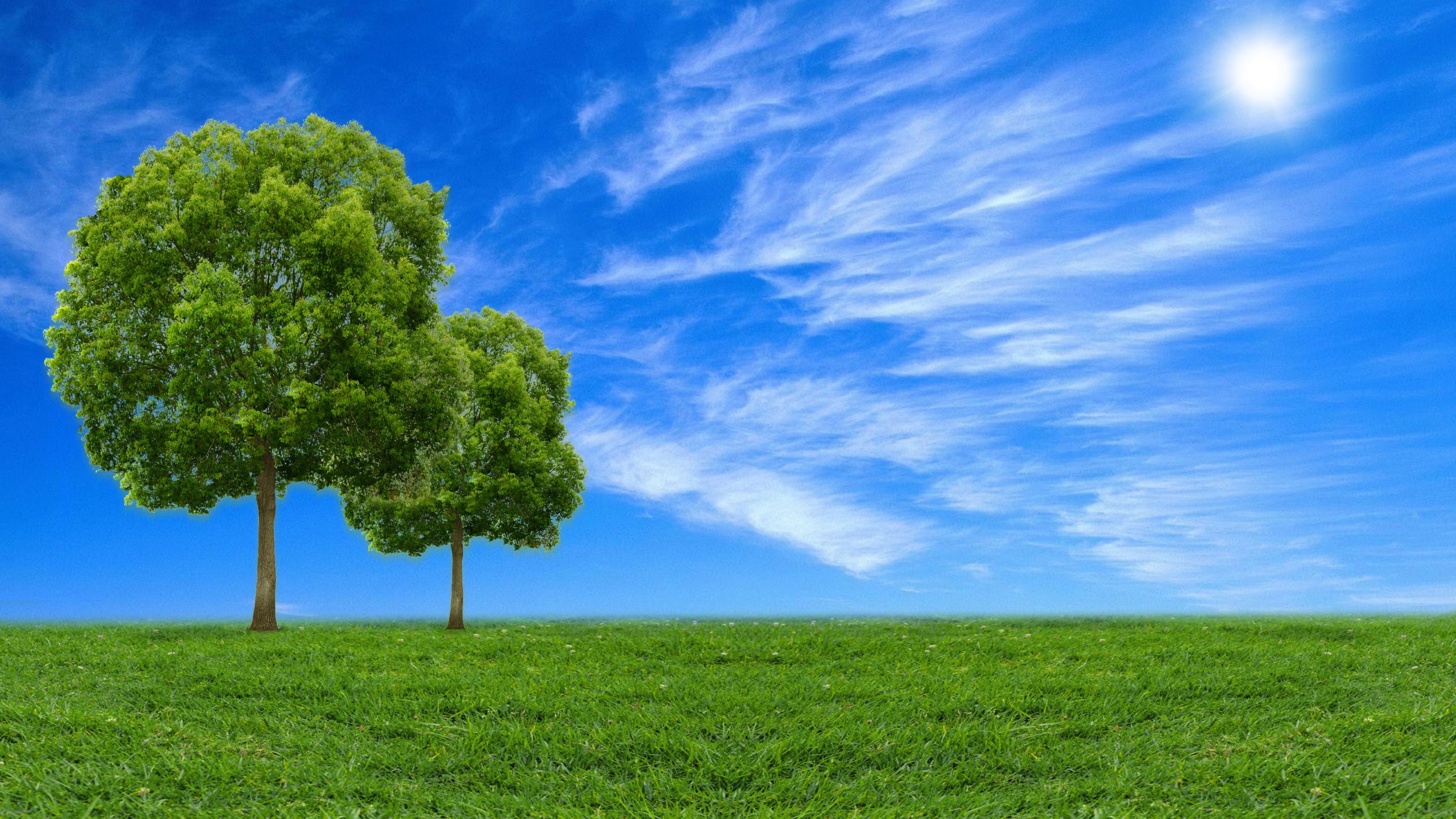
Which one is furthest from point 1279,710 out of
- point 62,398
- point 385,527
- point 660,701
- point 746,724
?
point 62,398

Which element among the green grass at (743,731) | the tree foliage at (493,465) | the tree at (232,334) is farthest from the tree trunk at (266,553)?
the green grass at (743,731)

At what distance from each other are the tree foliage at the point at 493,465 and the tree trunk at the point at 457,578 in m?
0.19

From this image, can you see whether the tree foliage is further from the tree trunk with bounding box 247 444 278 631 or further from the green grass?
the green grass

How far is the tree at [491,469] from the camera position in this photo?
22.5 metres

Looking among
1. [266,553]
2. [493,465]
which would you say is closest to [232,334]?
[266,553]

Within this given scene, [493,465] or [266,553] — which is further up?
[493,465]

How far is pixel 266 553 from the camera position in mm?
19141

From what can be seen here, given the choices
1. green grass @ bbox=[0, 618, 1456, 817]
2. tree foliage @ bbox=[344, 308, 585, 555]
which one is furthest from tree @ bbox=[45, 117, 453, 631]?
green grass @ bbox=[0, 618, 1456, 817]

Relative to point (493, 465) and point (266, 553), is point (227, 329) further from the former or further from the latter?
point (493, 465)

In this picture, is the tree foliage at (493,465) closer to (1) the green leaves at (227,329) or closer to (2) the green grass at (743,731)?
(1) the green leaves at (227,329)

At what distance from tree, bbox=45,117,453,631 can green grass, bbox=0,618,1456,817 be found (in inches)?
256

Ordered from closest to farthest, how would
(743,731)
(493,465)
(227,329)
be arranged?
(743,731) → (227,329) → (493,465)

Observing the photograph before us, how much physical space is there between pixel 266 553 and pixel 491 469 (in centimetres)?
564

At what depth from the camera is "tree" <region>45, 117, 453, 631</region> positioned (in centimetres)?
1798
